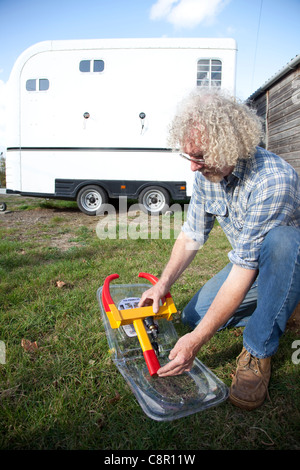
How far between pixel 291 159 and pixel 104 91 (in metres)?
3.73

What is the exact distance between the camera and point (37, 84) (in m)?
6.20

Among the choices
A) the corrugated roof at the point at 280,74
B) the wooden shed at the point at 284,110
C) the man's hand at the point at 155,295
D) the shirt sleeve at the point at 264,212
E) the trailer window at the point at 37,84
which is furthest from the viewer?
the trailer window at the point at 37,84

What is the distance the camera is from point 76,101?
613cm

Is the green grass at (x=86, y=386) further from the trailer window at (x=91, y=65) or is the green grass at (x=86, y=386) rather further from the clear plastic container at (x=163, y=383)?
the trailer window at (x=91, y=65)

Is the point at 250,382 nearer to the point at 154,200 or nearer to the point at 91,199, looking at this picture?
the point at 154,200

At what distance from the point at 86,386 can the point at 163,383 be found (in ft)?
1.28

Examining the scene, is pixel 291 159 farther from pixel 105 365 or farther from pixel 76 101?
pixel 105 365

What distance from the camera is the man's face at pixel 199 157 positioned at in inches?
56.0

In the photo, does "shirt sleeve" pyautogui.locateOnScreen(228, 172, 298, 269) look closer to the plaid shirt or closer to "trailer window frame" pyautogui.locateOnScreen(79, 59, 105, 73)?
the plaid shirt

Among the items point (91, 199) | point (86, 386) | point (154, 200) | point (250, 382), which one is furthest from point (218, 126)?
point (91, 199)

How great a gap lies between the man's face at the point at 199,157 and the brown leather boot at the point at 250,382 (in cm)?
92

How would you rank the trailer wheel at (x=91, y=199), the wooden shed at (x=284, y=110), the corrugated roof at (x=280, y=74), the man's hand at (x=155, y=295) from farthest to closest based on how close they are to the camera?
the trailer wheel at (x=91, y=199) → the wooden shed at (x=284, y=110) → the corrugated roof at (x=280, y=74) → the man's hand at (x=155, y=295)

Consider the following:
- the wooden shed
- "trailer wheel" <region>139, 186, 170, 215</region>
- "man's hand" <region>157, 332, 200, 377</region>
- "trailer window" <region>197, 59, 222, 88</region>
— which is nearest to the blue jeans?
"man's hand" <region>157, 332, 200, 377</region>

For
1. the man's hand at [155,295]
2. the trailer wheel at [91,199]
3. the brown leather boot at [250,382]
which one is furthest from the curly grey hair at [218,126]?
the trailer wheel at [91,199]
